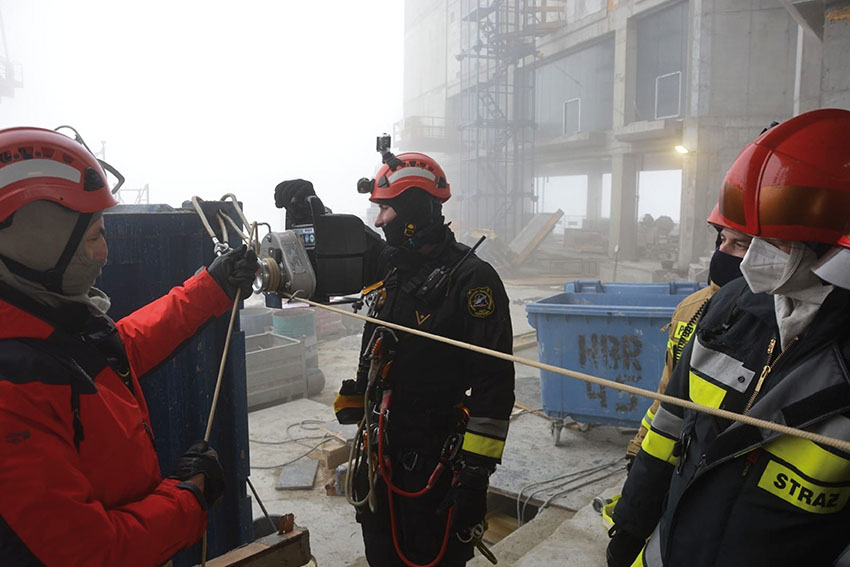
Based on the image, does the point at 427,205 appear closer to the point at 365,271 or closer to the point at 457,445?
the point at 365,271

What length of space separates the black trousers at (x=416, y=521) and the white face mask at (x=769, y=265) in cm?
159

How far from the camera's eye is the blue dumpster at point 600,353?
5148mm

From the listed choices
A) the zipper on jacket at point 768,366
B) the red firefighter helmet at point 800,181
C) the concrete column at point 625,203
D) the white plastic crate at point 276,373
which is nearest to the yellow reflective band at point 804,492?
the zipper on jacket at point 768,366

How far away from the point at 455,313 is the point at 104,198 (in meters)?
1.48

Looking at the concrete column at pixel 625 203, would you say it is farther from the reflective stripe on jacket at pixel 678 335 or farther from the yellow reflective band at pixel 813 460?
the yellow reflective band at pixel 813 460

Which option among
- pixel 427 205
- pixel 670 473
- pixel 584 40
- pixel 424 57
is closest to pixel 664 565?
pixel 670 473

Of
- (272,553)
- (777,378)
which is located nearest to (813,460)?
(777,378)

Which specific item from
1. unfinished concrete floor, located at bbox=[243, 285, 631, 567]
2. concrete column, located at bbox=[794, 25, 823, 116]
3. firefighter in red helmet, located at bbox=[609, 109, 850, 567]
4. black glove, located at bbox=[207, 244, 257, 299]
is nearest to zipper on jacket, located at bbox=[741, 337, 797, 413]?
firefighter in red helmet, located at bbox=[609, 109, 850, 567]

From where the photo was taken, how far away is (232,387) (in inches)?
103

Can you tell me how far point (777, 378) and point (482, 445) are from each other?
4.15ft

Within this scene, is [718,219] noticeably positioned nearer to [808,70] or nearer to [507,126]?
[808,70]

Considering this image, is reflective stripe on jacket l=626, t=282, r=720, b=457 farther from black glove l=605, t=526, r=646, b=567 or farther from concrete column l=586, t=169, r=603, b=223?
concrete column l=586, t=169, r=603, b=223

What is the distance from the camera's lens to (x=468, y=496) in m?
2.43

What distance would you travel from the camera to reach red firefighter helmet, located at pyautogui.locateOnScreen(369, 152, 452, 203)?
282 centimetres
